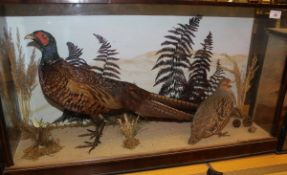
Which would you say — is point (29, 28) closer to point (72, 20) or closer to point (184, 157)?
point (72, 20)

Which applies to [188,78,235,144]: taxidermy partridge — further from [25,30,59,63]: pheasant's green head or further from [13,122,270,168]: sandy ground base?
[25,30,59,63]: pheasant's green head

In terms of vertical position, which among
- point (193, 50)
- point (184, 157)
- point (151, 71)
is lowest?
point (184, 157)

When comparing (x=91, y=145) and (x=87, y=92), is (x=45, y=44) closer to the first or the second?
(x=87, y=92)

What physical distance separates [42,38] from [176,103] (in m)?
0.71

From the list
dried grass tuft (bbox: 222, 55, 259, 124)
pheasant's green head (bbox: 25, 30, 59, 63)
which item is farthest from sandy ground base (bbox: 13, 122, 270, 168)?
pheasant's green head (bbox: 25, 30, 59, 63)

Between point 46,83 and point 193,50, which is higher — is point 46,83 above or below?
below

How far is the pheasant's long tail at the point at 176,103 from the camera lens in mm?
1349

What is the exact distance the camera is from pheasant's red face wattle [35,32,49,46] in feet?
3.69

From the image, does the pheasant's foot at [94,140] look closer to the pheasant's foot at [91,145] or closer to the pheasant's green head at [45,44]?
the pheasant's foot at [91,145]

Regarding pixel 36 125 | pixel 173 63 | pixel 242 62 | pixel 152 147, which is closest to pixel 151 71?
pixel 173 63

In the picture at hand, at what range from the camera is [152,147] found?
1.19m

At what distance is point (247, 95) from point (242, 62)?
0.18 m

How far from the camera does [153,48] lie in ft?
4.35

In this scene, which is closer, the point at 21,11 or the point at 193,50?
the point at 21,11
